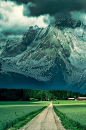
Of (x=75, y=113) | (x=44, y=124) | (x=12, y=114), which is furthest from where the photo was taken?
(x=75, y=113)

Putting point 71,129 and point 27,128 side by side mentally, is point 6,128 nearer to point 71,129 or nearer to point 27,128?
point 27,128

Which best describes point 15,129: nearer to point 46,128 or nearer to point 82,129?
point 46,128

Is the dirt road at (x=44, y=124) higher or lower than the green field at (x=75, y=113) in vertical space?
lower

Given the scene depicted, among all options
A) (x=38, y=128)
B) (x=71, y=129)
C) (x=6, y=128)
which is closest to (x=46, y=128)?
(x=38, y=128)

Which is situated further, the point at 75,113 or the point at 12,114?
the point at 75,113

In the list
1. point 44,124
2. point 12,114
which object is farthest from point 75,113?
point 44,124

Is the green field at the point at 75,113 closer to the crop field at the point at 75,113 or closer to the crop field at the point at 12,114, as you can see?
the crop field at the point at 75,113

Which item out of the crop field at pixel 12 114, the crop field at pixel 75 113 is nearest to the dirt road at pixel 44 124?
the crop field at pixel 12 114

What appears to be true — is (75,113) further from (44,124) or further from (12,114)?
(44,124)

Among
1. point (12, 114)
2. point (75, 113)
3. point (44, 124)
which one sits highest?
point (75, 113)

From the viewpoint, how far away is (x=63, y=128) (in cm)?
3616

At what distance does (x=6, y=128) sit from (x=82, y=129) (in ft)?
39.9

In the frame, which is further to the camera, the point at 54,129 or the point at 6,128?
the point at 6,128

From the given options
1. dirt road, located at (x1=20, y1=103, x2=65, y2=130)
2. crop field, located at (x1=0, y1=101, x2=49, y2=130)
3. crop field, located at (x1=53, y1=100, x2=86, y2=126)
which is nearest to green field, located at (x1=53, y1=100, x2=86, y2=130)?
crop field, located at (x1=53, y1=100, x2=86, y2=126)
